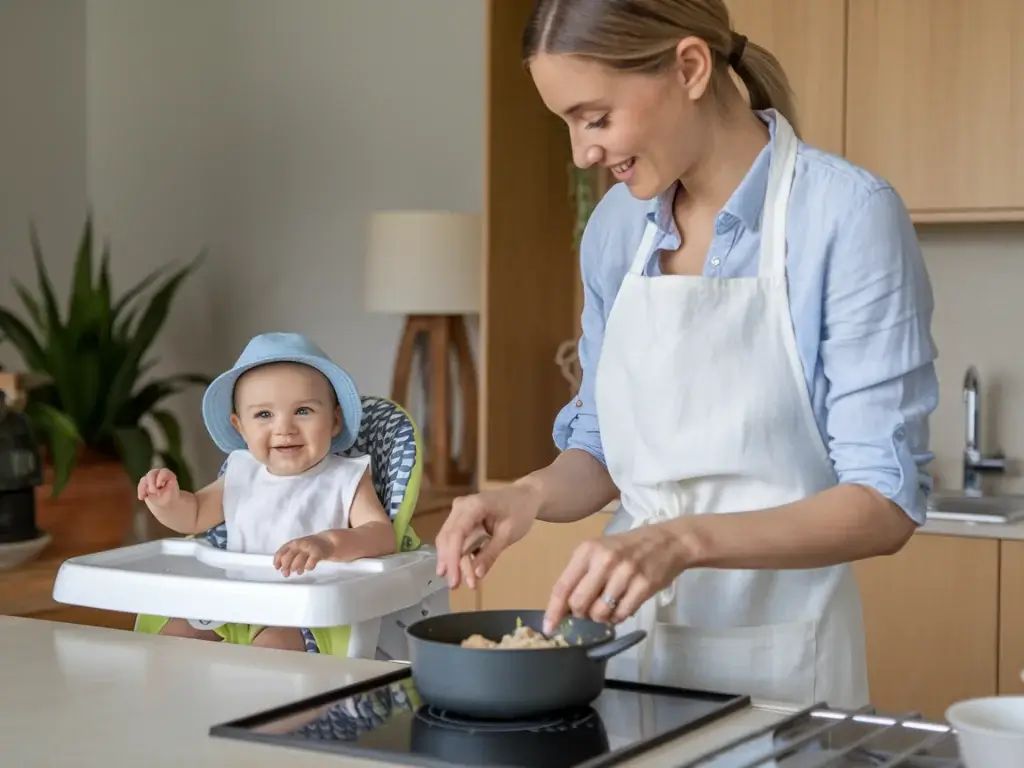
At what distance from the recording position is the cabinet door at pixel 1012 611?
2.62 metres

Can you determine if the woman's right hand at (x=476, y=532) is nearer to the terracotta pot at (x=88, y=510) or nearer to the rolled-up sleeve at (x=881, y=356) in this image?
the rolled-up sleeve at (x=881, y=356)

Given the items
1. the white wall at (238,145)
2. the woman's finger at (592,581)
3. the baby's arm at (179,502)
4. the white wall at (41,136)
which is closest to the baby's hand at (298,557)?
the baby's arm at (179,502)

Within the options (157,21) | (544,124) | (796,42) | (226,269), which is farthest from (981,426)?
(157,21)

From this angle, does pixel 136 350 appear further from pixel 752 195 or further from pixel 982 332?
pixel 752 195

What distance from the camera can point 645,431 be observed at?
1.58 metres

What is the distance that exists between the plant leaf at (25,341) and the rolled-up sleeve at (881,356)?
2.43 meters

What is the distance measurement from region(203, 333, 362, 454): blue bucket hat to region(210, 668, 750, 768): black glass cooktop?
81 cm

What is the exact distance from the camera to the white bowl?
0.92 metres

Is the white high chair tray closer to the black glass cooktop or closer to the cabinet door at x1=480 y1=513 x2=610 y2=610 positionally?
the black glass cooktop

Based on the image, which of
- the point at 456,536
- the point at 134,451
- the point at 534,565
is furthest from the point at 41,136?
the point at 456,536

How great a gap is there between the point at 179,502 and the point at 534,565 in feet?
3.82

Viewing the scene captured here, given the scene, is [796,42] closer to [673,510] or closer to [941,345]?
[941,345]

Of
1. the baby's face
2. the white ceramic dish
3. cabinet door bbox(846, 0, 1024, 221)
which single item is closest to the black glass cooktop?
the baby's face

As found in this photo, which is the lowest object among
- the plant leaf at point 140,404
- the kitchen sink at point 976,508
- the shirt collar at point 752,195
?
the kitchen sink at point 976,508
